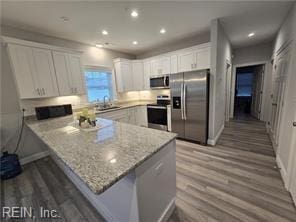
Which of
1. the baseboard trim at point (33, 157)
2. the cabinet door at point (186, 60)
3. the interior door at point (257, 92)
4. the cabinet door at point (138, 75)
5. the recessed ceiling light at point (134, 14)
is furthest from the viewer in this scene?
the interior door at point (257, 92)

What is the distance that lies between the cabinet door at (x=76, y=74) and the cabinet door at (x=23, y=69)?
72 centimetres

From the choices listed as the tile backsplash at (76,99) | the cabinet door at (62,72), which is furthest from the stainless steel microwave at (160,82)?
the cabinet door at (62,72)

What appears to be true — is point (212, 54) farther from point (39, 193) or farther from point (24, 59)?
Result: point (39, 193)

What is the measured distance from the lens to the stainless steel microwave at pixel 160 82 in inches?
160

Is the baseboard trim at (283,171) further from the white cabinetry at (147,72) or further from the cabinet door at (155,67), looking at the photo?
the white cabinetry at (147,72)

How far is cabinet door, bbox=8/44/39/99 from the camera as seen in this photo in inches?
95.1

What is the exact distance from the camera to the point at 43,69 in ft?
9.04

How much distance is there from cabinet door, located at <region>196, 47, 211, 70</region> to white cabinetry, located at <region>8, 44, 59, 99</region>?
11.1 feet

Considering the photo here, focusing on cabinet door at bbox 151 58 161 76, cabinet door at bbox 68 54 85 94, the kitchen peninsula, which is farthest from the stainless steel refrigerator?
cabinet door at bbox 68 54 85 94

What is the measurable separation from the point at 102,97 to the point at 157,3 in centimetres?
296

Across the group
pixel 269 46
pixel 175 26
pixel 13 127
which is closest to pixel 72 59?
pixel 13 127

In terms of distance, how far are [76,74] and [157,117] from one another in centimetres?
248

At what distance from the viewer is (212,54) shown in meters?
Result: 2.92

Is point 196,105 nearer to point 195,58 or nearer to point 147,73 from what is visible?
point 195,58
